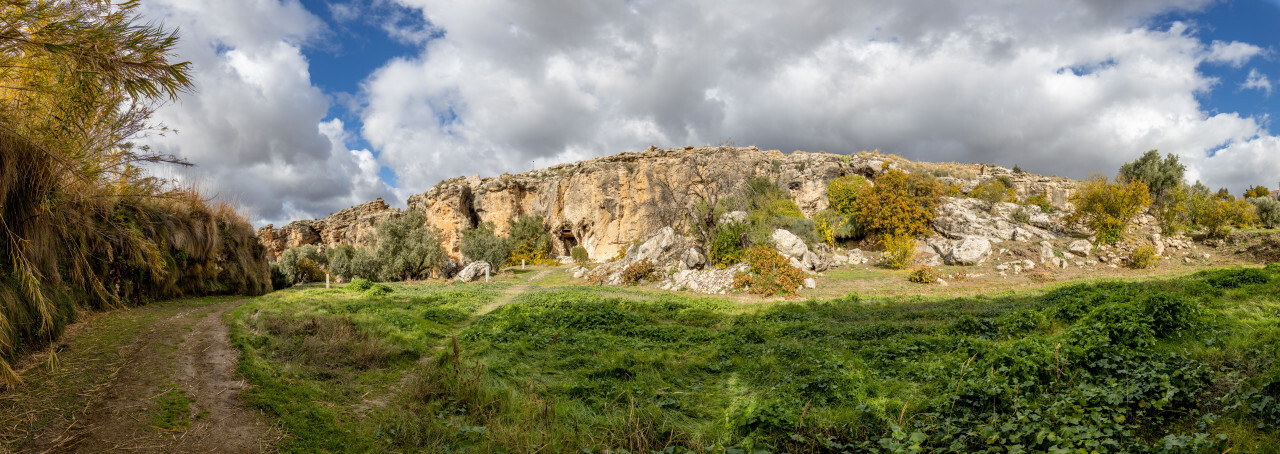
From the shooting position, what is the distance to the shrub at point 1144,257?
2194 centimetres

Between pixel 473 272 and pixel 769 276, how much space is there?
18.3 meters

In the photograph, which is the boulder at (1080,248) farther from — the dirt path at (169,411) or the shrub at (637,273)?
the dirt path at (169,411)

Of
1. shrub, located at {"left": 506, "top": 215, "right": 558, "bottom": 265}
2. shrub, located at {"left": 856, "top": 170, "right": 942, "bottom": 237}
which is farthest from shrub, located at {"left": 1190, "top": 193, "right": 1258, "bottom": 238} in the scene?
shrub, located at {"left": 506, "top": 215, "right": 558, "bottom": 265}

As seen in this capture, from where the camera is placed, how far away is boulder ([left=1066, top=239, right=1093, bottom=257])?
2406cm

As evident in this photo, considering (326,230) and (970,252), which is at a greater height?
(326,230)

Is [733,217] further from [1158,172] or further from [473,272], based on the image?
[1158,172]

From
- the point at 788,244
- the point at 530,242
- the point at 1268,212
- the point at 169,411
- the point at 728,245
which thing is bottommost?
the point at 169,411

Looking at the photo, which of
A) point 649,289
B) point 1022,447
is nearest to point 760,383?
point 1022,447

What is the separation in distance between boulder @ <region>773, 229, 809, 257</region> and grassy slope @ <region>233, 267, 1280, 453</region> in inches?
541

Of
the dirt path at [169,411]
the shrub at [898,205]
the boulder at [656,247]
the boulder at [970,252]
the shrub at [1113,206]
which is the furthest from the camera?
the shrub at [898,205]

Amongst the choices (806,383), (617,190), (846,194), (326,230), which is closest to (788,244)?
(846,194)

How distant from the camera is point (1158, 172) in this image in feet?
107

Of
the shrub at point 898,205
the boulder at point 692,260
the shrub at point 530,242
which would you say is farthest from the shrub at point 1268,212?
the shrub at point 530,242

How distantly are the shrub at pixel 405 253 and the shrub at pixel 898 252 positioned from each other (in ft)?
92.2
